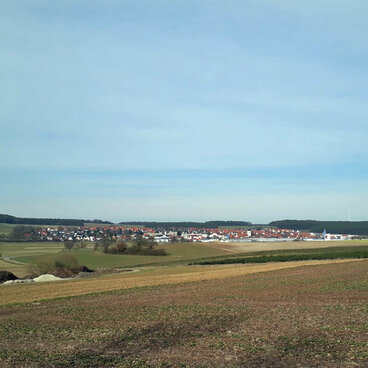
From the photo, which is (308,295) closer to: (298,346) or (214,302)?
(214,302)

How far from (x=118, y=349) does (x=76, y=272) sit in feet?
199

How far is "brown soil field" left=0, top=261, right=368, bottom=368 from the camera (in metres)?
13.7

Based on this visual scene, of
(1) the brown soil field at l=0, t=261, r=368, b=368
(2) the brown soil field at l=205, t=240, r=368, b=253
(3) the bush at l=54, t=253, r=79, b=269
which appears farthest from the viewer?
(2) the brown soil field at l=205, t=240, r=368, b=253

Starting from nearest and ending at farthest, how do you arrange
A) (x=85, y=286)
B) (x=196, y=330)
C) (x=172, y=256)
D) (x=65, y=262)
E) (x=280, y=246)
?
(x=196, y=330) → (x=85, y=286) → (x=65, y=262) → (x=172, y=256) → (x=280, y=246)

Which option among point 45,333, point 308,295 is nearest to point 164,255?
point 308,295

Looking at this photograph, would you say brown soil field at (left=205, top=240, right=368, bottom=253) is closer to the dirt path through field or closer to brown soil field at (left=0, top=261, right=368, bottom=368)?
the dirt path through field

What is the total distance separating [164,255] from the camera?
11256 centimetres

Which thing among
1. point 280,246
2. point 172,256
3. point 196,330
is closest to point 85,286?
point 196,330

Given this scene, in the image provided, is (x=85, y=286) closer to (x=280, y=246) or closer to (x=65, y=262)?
(x=65, y=262)

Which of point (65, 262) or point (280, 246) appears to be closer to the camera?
point (65, 262)

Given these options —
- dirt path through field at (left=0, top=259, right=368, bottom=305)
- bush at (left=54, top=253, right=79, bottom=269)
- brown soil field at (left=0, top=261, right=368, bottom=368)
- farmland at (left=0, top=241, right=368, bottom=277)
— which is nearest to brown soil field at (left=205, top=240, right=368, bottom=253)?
farmland at (left=0, top=241, right=368, bottom=277)

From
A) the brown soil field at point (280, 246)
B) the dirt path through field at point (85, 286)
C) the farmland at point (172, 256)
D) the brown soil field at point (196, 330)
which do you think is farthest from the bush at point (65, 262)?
the brown soil field at point (196, 330)

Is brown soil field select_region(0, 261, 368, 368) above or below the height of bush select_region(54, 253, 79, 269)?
above

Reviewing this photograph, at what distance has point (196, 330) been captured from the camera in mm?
17844
